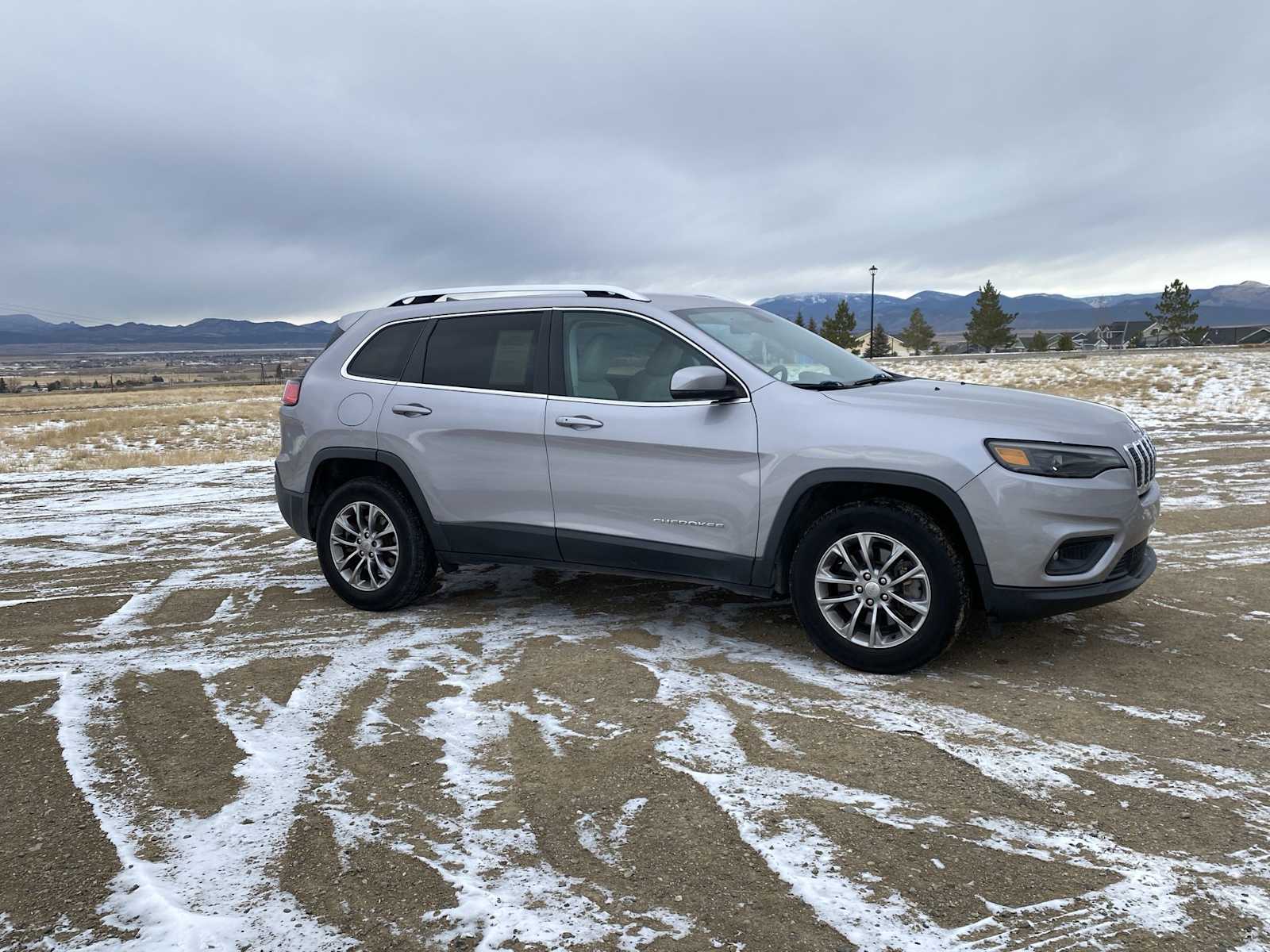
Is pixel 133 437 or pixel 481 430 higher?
pixel 481 430

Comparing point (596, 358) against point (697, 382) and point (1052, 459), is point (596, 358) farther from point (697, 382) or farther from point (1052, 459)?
point (1052, 459)

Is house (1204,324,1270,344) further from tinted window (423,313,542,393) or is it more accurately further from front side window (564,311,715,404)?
tinted window (423,313,542,393)

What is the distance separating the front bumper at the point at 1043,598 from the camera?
4121 mm

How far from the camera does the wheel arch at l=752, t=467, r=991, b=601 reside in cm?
417

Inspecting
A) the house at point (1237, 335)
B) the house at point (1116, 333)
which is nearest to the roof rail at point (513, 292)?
the house at point (1237, 335)


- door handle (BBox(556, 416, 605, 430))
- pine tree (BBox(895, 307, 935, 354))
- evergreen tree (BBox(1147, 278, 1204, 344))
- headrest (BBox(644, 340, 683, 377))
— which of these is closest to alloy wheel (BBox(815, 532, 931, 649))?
headrest (BBox(644, 340, 683, 377))

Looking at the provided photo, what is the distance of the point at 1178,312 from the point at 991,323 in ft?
61.4

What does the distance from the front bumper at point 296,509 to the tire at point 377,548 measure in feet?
0.50

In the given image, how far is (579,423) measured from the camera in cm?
497

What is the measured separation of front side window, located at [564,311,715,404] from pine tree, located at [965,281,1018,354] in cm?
7374

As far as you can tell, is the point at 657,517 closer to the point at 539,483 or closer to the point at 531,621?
the point at 539,483

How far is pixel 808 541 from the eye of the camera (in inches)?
174

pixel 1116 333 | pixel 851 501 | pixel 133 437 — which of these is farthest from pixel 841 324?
pixel 851 501

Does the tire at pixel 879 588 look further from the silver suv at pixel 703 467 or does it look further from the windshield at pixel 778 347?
the windshield at pixel 778 347
